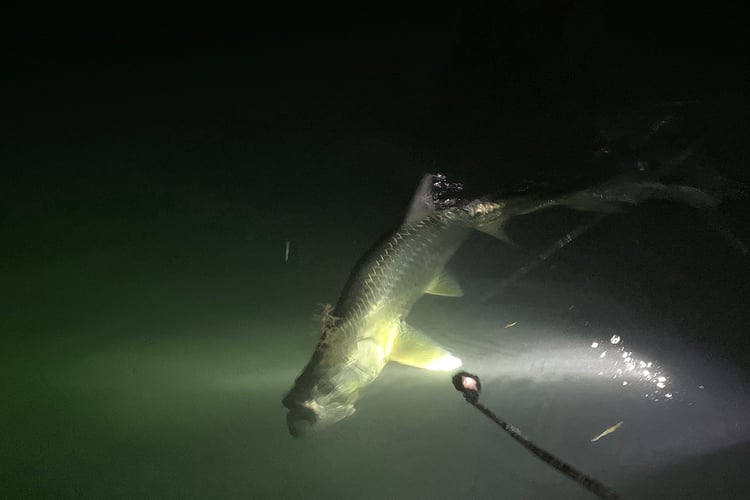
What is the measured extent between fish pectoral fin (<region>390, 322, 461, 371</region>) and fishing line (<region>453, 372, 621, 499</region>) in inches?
23.5

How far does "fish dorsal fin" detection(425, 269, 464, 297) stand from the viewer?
9.12 ft

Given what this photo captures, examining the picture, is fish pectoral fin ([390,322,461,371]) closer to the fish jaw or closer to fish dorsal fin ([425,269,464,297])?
the fish jaw

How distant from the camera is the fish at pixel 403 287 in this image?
2398 millimetres

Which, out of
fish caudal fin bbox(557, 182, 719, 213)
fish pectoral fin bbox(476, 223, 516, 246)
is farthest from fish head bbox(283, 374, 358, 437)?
fish caudal fin bbox(557, 182, 719, 213)

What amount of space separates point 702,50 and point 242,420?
3.44m

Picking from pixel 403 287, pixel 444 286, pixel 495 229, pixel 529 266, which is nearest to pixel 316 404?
pixel 403 287

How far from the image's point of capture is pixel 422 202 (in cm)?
272

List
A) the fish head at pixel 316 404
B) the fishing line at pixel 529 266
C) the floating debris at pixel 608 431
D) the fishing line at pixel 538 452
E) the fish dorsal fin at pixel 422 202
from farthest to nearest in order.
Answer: the fishing line at pixel 529 266 < the fish dorsal fin at pixel 422 202 < the floating debris at pixel 608 431 < the fish head at pixel 316 404 < the fishing line at pixel 538 452

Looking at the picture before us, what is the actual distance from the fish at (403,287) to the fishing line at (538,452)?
24.6 inches

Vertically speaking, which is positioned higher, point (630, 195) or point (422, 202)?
point (422, 202)

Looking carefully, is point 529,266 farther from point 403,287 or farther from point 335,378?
point 335,378

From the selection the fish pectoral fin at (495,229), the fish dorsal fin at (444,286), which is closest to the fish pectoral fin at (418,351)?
the fish dorsal fin at (444,286)

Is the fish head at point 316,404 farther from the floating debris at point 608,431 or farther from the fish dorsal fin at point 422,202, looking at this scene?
the floating debris at point 608,431

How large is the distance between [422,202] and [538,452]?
157 cm
